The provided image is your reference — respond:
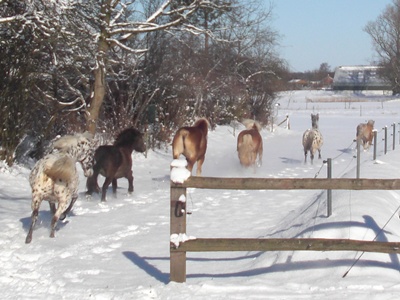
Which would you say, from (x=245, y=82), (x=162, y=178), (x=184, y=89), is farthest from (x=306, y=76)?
(x=162, y=178)

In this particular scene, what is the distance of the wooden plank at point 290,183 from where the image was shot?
18.4 feet

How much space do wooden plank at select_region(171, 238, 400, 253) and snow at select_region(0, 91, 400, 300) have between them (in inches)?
7.1

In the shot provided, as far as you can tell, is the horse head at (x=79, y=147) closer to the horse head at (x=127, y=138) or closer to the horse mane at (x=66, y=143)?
the horse mane at (x=66, y=143)

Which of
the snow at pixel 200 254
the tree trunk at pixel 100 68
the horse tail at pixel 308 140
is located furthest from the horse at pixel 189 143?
the horse tail at pixel 308 140

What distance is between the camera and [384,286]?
17.4 feet

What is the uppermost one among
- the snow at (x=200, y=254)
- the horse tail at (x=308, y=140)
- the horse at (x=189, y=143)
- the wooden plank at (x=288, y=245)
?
the horse at (x=189, y=143)

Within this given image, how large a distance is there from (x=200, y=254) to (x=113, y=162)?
4.62 m

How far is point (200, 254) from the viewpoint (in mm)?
7305

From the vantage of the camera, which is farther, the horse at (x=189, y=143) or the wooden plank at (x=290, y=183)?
the horse at (x=189, y=143)

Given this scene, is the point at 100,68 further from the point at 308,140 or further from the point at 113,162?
the point at 308,140

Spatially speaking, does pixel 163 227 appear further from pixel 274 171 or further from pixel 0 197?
pixel 274 171

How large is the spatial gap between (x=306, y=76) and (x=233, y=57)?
11360 centimetres

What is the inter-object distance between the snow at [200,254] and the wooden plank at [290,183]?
0.56 metres

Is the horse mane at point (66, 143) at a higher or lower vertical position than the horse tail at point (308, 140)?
higher
